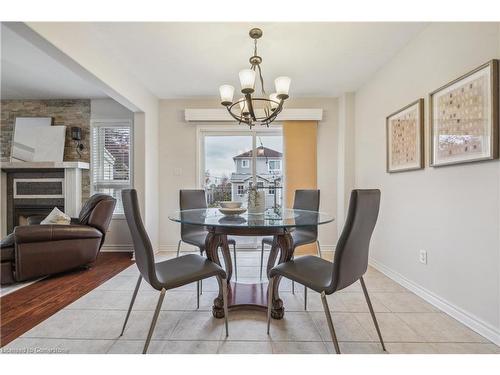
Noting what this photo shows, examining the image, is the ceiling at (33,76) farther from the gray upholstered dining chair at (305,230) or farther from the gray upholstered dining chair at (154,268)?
the gray upholstered dining chair at (305,230)

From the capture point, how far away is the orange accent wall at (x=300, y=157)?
3.60 meters

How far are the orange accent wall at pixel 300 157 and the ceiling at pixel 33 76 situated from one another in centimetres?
287

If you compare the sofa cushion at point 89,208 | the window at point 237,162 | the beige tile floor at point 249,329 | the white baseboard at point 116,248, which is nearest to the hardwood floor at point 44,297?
the beige tile floor at point 249,329

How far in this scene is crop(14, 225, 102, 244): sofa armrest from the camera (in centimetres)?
239

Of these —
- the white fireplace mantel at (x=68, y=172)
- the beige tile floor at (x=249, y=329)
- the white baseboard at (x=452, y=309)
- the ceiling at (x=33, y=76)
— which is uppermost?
the ceiling at (x=33, y=76)

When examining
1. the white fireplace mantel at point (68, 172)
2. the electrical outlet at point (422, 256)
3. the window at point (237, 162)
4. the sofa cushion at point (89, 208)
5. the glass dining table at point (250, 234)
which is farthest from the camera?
the window at point (237, 162)

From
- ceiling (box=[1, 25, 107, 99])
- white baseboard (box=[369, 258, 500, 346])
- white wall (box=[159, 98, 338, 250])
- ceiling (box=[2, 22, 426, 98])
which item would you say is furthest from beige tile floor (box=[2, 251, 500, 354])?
ceiling (box=[1, 25, 107, 99])

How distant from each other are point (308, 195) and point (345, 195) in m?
0.96

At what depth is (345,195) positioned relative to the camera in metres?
3.41

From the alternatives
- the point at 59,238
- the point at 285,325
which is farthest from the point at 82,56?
the point at 285,325

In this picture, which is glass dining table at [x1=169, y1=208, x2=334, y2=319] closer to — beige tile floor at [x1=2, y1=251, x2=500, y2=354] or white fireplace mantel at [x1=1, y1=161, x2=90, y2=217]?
beige tile floor at [x1=2, y1=251, x2=500, y2=354]

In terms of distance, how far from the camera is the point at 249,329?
1.64 meters

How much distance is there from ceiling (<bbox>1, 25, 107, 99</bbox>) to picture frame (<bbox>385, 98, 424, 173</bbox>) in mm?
3535

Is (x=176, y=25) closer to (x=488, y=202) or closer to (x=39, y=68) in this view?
(x=39, y=68)
